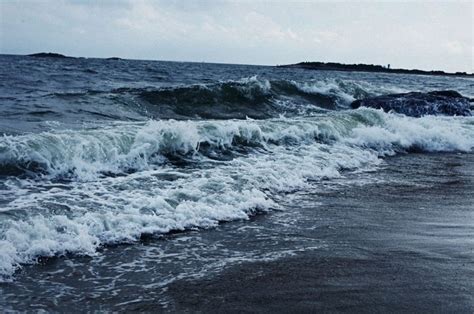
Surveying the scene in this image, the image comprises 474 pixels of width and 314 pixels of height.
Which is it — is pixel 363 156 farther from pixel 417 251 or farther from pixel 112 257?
pixel 112 257

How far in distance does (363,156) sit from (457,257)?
6.92 metres

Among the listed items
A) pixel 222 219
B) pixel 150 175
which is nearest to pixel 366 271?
pixel 222 219

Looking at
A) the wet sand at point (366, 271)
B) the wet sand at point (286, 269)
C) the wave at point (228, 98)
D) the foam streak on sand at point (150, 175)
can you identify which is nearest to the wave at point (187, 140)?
the foam streak on sand at point (150, 175)

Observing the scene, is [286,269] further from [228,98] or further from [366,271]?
[228,98]

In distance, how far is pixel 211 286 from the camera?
4242 mm

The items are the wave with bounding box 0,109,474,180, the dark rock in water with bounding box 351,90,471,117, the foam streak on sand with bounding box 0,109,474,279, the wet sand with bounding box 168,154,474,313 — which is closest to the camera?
the wet sand with bounding box 168,154,474,313

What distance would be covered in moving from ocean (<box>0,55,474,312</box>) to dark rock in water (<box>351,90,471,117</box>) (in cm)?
849

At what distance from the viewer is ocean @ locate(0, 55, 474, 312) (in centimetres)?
413

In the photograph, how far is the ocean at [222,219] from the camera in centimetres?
413

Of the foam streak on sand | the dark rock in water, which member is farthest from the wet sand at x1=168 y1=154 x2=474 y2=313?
the dark rock in water

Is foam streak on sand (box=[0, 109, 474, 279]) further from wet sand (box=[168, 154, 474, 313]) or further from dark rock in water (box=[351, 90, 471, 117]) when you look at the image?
dark rock in water (box=[351, 90, 471, 117])

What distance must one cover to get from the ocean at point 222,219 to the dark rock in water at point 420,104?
334 inches

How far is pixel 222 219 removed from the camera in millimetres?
6250

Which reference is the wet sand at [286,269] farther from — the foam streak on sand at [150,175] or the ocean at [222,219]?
the foam streak on sand at [150,175]
